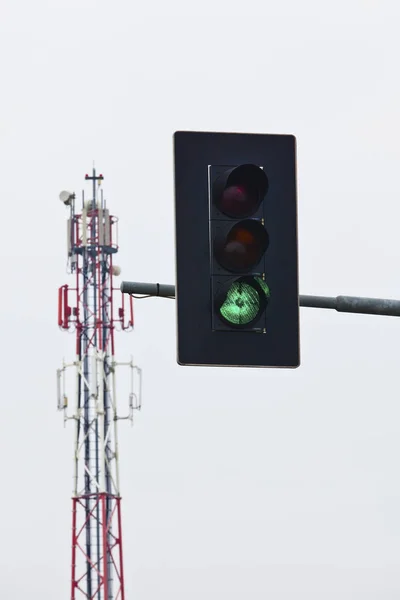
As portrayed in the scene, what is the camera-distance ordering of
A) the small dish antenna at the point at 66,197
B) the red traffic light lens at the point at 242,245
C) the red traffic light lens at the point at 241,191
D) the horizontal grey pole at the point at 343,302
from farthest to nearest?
the small dish antenna at the point at 66,197, the horizontal grey pole at the point at 343,302, the red traffic light lens at the point at 241,191, the red traffic light lens at the point at 242,245

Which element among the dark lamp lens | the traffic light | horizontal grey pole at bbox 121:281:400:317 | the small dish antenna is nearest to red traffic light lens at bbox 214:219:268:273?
the traffic light

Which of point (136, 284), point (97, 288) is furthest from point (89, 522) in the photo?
point (136, 284)

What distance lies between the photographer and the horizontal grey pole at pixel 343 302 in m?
18.2

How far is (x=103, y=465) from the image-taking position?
60969mm

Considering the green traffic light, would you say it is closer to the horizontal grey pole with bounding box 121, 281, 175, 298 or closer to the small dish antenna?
the horizontal grey pole with bounding box 121, 281, 175, 298

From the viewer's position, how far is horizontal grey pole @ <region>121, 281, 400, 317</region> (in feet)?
59.8

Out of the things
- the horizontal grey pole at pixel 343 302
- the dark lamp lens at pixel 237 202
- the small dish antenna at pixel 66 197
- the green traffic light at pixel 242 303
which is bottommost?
the green traffic light at pixel 242 303

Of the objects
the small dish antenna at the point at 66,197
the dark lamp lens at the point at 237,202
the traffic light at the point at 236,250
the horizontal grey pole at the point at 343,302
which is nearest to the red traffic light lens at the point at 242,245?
the traffic light at the point at 236,250

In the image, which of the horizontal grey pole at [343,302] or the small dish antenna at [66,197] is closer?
the horizontal grey pole at [343,302]

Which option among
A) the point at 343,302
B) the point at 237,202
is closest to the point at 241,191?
the point at 237,202

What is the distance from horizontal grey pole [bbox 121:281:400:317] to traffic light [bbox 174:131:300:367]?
0.60m

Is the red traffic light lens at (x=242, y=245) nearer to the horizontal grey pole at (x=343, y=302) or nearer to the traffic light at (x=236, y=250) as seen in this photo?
the traffic light at (x=236, y=250)

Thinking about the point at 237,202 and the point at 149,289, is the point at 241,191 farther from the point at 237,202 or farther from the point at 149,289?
the point at 149,289

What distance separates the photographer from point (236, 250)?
17.3m
